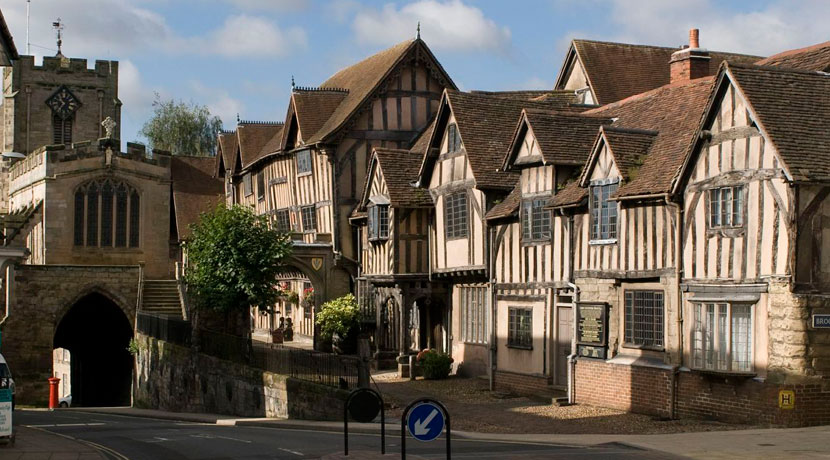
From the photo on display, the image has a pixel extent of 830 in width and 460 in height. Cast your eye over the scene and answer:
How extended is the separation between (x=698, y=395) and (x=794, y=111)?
18.1 feet

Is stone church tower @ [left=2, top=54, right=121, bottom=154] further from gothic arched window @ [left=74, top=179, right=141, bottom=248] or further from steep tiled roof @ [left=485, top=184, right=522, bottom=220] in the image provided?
steep tiled roof @ [left=485, top=184, right=522, bottom=220]

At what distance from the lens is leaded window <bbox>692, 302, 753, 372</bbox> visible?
20781mm

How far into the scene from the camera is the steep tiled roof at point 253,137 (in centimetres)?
4991

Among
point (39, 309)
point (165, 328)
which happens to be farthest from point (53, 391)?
point (39, 309)

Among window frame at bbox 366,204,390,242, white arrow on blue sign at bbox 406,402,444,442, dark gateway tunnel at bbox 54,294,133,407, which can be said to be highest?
window frame at bbox 366,204,390,242

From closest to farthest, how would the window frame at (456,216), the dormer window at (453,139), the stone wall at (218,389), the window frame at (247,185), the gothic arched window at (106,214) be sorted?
the stone wall at (218,389)
the window frame at (456,216)
the dormer window at (453,139)
the gothic arched window at (106,214)
the window frame at (247,185)

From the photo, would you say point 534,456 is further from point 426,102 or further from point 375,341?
point 426,102

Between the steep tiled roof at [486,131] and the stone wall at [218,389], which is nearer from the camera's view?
the stone wall at [218,389]

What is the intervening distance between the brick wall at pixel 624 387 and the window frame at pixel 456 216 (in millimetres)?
7071

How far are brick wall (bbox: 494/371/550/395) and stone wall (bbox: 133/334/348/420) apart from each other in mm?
4872

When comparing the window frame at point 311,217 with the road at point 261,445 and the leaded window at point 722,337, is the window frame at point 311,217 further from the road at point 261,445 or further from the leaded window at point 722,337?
the leaded window at point 722,337

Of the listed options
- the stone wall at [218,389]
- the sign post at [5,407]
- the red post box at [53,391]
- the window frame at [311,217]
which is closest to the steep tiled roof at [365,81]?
the window frame at [311,217]

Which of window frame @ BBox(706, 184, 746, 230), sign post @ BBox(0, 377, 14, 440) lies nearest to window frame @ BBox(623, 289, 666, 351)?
window frame @ BBox(706, 184, 746, 230)

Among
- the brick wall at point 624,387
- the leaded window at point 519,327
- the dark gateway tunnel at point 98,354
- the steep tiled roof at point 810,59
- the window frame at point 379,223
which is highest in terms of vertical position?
the steep tiled roof at point 810,59
